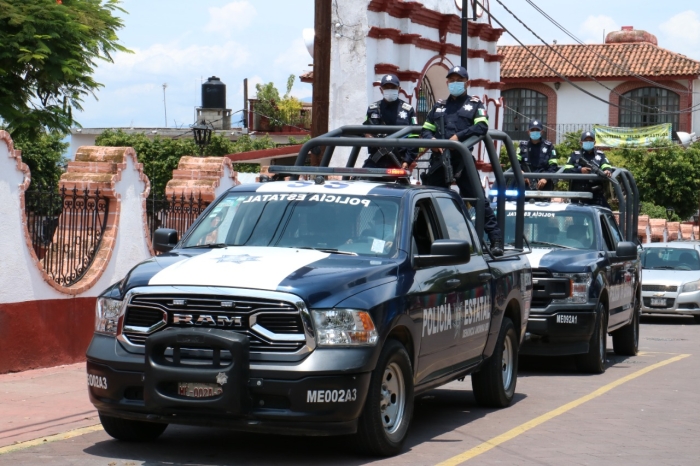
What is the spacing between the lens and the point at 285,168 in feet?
31.3

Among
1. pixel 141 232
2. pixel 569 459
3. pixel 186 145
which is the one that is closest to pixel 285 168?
pixel 569 459

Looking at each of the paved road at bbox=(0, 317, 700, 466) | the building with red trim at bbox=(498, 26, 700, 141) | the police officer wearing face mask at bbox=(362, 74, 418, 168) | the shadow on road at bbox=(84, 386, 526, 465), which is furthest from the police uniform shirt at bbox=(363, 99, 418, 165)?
the building with red trim at bbox=(498, 26, 700, 141)

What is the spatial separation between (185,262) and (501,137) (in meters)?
5.37

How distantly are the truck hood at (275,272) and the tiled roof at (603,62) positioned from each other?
2239 inches

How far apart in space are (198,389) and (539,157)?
12.7 meters

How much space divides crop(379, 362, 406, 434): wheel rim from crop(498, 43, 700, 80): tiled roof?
56.8 m

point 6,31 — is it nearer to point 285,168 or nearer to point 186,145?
point 285,168

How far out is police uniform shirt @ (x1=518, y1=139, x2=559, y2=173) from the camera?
19.1 meters

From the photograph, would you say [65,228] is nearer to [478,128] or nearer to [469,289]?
[478,128]

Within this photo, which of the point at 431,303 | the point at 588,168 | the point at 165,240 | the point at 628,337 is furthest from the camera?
the point at 588,168

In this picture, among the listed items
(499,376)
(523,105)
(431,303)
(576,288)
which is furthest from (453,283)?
(523,105)

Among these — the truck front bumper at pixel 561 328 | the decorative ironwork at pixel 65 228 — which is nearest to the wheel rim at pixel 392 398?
the truck front bumper at pixel 561 328

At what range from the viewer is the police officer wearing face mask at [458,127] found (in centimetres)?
1135

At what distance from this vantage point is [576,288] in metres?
13.0
